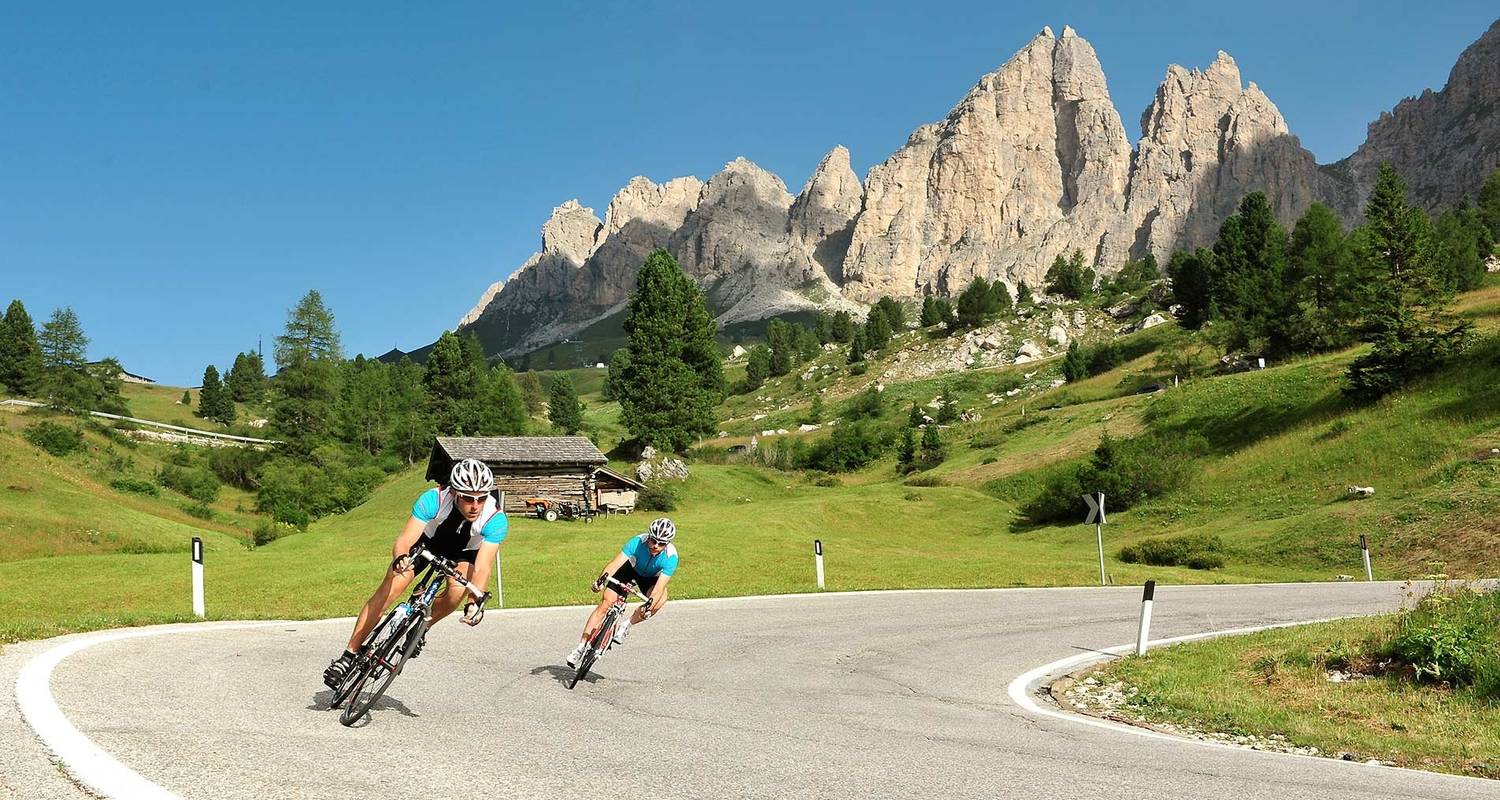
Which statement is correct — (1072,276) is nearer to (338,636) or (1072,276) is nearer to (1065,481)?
(1065,481)

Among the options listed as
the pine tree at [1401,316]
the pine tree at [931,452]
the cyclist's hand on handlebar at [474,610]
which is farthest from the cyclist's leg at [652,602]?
the pine tree at [931,452]

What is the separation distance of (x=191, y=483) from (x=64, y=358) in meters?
50.8

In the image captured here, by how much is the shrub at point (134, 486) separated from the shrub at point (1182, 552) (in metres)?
64.2

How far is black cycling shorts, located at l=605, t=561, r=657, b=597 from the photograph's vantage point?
12.2m

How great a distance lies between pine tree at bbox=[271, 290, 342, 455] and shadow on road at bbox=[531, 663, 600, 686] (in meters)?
86.6

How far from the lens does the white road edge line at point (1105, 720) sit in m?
7.56

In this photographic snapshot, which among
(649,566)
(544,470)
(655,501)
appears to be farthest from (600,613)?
(655,501)

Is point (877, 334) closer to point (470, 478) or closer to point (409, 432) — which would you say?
point (409, 432)

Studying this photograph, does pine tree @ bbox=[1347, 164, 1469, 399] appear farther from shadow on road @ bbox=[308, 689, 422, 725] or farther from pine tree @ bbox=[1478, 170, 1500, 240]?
pine tree @ bbox=[1478, 170, 1500, 240]

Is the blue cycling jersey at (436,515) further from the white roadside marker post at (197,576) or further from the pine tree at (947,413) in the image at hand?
the pine tree at (947,413)

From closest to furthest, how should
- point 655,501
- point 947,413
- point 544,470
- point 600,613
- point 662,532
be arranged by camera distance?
1. point 600,613
2. point 662,532
3. point 544,470
4. point 655,501
5. point 947,413

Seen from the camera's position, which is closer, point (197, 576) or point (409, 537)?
point (409, 537)

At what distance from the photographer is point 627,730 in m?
7.73

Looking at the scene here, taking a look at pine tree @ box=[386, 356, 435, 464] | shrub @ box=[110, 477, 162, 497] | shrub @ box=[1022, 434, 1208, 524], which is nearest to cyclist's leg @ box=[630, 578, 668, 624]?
shrub @ box=[1022, 434, 1208, 524]
